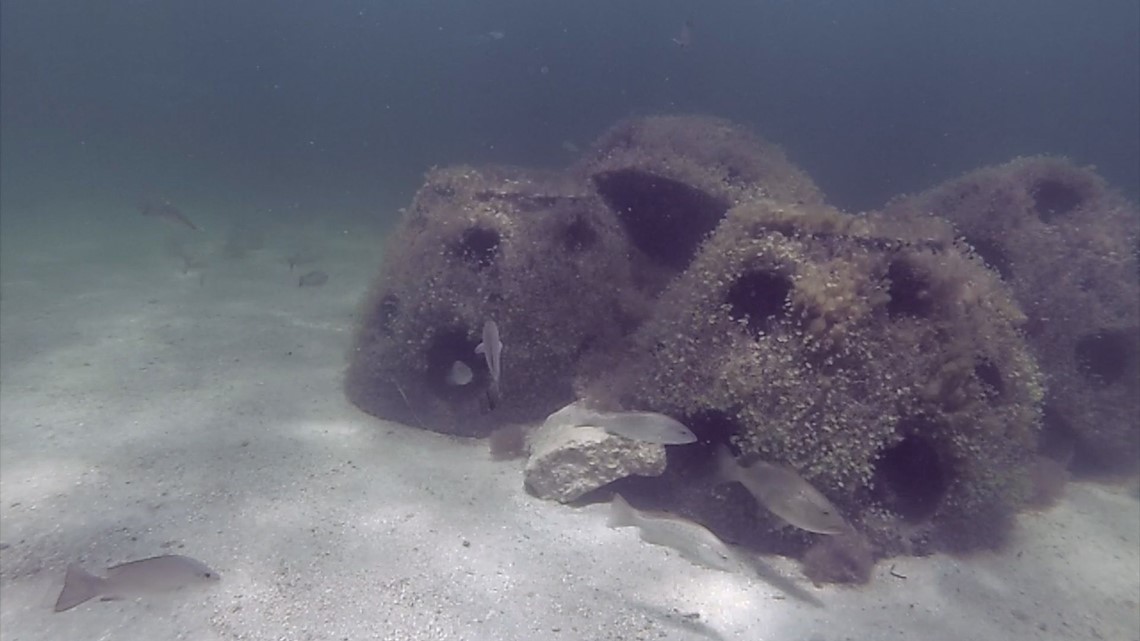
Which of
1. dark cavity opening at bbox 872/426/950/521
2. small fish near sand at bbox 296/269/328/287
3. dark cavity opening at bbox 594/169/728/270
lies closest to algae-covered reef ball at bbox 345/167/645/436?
dark cavity opening at bbox 594/169/728/270

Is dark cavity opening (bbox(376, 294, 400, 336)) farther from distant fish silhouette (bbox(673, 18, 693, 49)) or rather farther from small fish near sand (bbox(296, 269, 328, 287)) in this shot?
distant fish silhouette (bbox(673, 18, 693, 49))

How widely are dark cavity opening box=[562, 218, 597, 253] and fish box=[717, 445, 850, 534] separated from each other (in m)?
4.29

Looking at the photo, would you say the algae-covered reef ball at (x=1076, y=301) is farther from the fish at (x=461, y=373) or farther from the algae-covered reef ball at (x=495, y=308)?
the fish at (x=461, y=373)

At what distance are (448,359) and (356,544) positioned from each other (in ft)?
11.2

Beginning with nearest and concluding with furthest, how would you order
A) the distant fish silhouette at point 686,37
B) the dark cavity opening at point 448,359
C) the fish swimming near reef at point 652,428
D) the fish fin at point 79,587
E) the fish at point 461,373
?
the fish fin at point 79,587 → the fish swimming near reef at point 652,428 → the fish at point 461,373 → the dark cavity opening at point 448,359 → the distant fish silhouette at point 686,37

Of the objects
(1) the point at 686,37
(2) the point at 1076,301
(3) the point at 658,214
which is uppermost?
(1) the point at 686,37

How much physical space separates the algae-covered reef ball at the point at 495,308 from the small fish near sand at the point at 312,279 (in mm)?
6416

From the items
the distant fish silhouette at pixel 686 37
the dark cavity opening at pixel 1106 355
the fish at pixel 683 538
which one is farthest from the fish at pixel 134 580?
the distant fish silhouette at pixel 686 37

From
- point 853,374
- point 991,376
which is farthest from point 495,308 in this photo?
point 991,376

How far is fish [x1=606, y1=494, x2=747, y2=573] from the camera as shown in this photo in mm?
5105

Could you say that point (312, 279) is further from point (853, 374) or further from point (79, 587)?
point (853, 374)

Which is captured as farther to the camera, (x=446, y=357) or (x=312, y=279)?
(x=312, y=279)

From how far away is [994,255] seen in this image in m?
9.24

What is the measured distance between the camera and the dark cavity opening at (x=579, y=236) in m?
8.40
